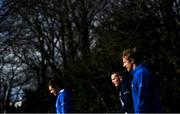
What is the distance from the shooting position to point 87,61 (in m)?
20.5

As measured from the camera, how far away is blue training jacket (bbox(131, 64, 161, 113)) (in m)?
6.66

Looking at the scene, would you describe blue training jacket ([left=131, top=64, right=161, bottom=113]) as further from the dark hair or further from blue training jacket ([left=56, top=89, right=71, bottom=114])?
blue training jacket ([left=56, top=89, right=71, bottom=114])

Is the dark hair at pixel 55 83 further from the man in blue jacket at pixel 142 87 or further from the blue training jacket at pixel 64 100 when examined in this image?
the man in blue jacket at pixel 142 87

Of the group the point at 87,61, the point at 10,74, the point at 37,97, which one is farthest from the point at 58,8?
the point at 87,61

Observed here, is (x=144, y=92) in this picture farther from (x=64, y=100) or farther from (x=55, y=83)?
(x=64, y=100)

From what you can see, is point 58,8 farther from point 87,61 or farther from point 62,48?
point 87,61

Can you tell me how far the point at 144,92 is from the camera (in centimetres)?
667

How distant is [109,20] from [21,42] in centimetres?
1581

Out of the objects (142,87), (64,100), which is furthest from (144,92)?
(64,100)

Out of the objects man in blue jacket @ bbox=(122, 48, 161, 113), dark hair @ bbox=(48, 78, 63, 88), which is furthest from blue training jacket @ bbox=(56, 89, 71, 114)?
man in blue jacket @ bbox=(122, 48, 161, 113)

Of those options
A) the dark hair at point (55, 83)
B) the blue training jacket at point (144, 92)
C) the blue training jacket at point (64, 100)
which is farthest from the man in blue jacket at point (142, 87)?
the blue training jacket at point (64, 100)

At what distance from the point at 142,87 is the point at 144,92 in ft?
0.22

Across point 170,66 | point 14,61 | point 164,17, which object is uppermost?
point 14,61

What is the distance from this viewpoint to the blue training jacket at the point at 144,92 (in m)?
6.66
